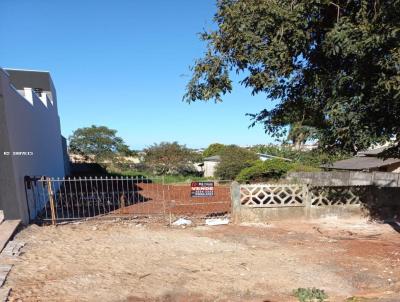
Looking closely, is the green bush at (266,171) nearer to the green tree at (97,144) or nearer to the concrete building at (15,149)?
the concrete building at (15,149)

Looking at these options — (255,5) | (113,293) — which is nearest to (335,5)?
(255,5)

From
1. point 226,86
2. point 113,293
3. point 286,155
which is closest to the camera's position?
point 113,293

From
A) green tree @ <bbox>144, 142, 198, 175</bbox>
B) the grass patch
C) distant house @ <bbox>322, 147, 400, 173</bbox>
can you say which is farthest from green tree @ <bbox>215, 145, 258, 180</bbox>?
the grass patch

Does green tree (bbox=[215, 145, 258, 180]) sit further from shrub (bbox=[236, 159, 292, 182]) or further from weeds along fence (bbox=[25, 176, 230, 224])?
weeds along fence (bbox=[25, 176, 230, 224])

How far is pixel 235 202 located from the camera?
1094cm

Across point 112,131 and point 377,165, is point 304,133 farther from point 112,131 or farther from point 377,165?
point 112,131

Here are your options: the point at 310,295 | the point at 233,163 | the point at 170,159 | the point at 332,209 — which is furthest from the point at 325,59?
the point at 170,159

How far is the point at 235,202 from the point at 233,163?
17823mm

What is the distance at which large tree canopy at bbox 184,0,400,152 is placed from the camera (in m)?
4.67

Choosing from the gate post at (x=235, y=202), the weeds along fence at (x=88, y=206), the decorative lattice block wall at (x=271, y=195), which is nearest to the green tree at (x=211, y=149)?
the weeds along fence at (x=88, y=206)

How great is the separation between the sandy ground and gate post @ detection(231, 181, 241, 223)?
45 centimetres

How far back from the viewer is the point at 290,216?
11.1 meters

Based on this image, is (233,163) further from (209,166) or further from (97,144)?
(97,144)

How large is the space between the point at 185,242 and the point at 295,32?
5.44 meters
